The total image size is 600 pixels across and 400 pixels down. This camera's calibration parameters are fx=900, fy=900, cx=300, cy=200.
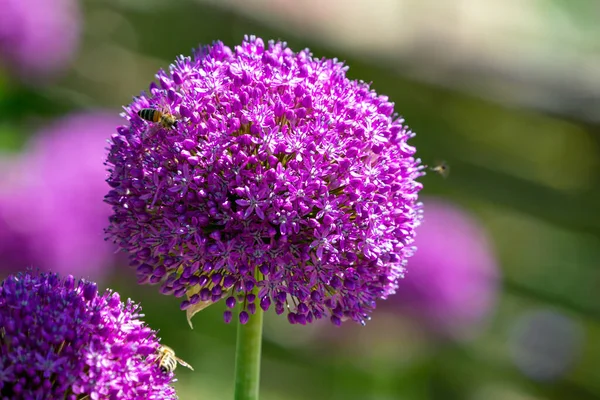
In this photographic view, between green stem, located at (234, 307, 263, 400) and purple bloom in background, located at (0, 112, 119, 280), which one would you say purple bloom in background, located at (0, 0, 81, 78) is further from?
green stem, located at (234, 307, 263, 400)

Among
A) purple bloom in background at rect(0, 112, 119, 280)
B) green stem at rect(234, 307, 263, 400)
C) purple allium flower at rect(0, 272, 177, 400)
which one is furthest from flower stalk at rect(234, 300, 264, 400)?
purple bloom in background at rect(0, 112, 119, 280)

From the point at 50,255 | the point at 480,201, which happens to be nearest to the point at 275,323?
the point at 480,201

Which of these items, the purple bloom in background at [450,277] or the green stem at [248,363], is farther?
the purple bloom in background at [450,277]

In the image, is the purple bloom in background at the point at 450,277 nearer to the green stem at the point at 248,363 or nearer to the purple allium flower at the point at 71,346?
the green stem at the point at 248,363

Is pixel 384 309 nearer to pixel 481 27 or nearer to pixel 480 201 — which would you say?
pixel 480 201

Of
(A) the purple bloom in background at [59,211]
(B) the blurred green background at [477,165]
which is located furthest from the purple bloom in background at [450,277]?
(A) the purple bloom in background at [59,211]
